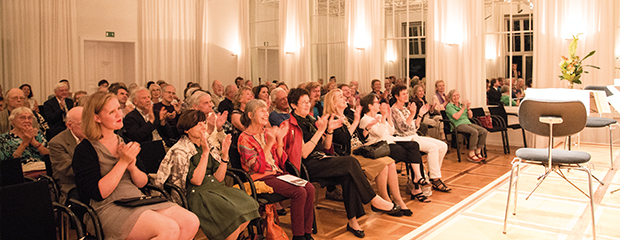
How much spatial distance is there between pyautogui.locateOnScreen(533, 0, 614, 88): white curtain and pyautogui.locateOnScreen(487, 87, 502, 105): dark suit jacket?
2.77ft

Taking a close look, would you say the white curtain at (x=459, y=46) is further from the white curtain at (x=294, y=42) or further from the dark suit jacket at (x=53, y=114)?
the dark suit jacket at (x=53, y=114)

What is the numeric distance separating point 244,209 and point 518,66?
26.1ft

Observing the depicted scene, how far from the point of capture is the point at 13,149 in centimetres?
438

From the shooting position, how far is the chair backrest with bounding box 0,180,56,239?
252 centimetres

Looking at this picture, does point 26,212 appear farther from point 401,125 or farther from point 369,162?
point 401,125

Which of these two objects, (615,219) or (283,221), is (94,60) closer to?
(283,221)

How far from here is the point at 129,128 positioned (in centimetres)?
527

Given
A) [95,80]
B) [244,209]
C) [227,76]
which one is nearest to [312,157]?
[244,209]

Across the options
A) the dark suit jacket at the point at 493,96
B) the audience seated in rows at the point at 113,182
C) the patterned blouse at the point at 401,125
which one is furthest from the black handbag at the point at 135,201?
the dark suit jacket at the point at 493,96

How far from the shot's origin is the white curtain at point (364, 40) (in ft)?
37.1

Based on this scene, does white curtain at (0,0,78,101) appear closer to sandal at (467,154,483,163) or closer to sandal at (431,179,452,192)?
sandal at (431,179,452,192)

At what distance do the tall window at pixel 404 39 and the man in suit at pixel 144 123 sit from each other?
6.76 meters

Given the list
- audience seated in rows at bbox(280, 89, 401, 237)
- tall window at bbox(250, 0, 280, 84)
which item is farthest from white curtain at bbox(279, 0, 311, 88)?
audience seated in rows at bbox(280, 89, 401, 237)

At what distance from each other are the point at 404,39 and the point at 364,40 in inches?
37.8
